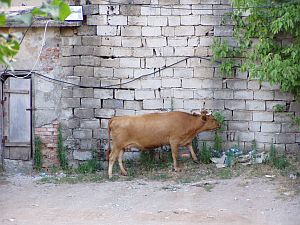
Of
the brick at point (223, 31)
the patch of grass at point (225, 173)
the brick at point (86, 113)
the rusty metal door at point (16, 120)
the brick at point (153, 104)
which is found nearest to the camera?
the patch of grass at point (225, 173)

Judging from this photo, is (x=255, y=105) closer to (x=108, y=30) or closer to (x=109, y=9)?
(x=108, y=30)

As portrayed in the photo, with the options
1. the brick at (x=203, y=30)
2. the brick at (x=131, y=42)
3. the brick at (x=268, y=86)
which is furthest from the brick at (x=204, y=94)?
the brick at (x=131, y=42)

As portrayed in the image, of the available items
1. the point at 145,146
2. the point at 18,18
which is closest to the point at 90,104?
the point at 145,146

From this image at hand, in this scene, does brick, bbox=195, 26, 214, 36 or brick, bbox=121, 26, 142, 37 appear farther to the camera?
brick, bbox=121, 26, 142, 37

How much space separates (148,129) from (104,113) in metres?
1.03

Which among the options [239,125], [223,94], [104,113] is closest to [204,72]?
[223,94]

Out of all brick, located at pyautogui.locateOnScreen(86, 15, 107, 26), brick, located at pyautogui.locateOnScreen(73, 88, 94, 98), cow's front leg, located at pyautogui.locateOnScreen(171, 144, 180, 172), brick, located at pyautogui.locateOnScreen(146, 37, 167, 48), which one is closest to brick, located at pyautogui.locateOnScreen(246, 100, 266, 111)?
cow's front leg, located at pyautogui.locateOnScreen(171, 144, 180, 172)

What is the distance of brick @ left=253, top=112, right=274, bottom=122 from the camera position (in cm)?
1029

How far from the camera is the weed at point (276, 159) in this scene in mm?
9906

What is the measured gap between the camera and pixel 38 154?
1064 centimetres

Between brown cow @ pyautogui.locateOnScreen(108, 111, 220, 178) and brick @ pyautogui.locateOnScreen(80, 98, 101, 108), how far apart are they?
2.30 feet

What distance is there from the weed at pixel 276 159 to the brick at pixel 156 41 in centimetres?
260

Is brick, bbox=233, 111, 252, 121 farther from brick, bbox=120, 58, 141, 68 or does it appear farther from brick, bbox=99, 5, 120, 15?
brick, bbox=99, 5, 120, 15

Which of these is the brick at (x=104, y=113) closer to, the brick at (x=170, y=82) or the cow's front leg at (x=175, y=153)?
the brick at (x=170, y=82)
